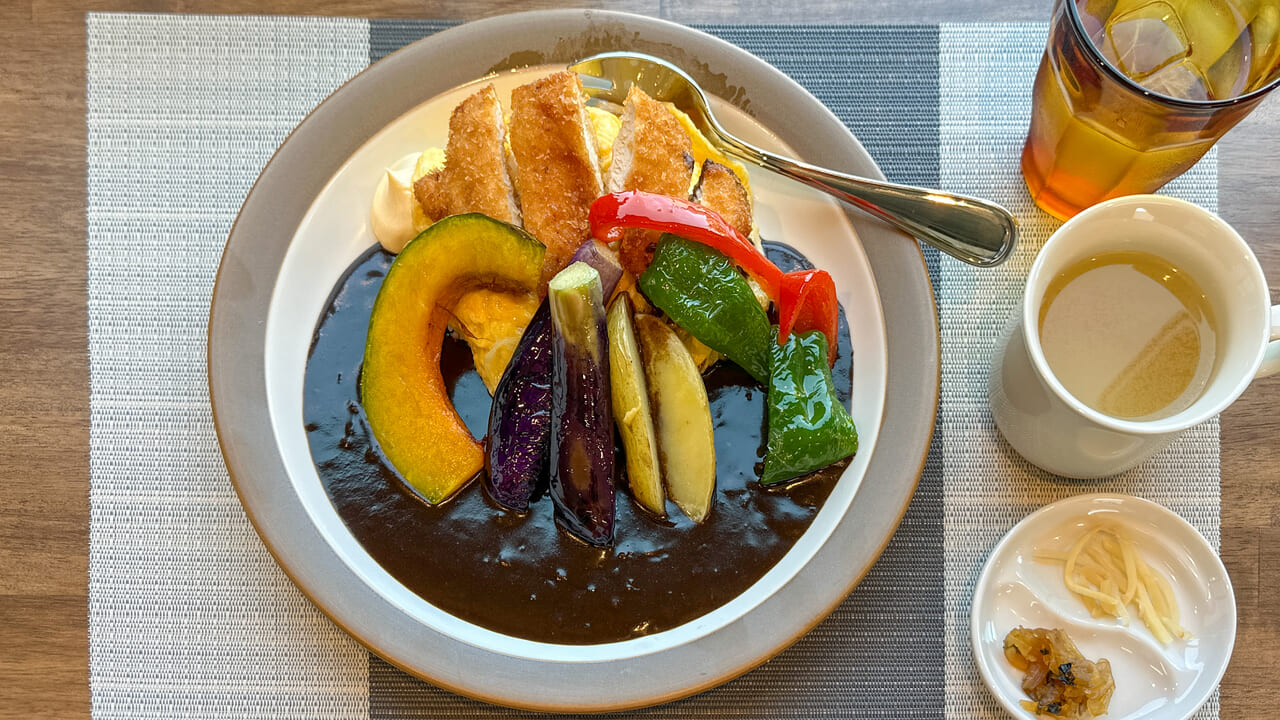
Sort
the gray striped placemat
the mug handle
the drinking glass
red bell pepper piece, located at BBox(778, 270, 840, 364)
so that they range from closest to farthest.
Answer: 1. the mug handle
2. the drinking glass
3. red bell pepper piece, located at BBox(778, 270, 840, 364)
4. the gray striped placemat

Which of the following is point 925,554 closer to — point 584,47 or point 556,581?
point 556,581

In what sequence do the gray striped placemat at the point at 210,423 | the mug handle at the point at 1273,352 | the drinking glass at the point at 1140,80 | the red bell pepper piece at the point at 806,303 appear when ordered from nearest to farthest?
1. the mug handle at the point at 1273,352
2. the drinking glass at the point at 1140,80
3. the red bell pepper piece at the point at 806,303
4. the gray striped placemat at the point at 210,423

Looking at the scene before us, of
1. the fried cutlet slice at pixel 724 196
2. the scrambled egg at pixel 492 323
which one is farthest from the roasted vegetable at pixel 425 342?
the fried cutlet slice at pixel 724 196

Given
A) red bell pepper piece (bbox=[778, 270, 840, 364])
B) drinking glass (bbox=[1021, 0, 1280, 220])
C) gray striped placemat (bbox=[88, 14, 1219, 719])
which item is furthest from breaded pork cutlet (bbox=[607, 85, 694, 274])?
drinking glass (bbox=[1021, 0, 1280, 220])

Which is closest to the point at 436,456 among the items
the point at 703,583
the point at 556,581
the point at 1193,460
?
the point at 556,581

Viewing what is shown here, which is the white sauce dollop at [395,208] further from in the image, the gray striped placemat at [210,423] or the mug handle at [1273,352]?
the mug handle at [1273,352]

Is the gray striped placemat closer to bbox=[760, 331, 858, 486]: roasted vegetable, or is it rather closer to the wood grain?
the wood grain
